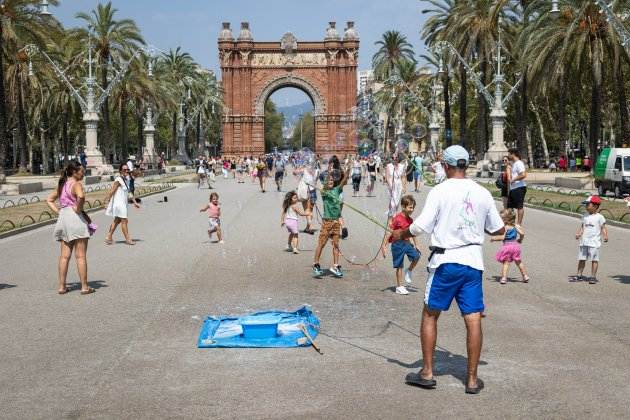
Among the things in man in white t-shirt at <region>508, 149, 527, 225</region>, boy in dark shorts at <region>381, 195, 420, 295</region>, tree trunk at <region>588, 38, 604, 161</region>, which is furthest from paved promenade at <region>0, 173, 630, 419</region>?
tree trunk at <region>588, 38, 604, 161</region>

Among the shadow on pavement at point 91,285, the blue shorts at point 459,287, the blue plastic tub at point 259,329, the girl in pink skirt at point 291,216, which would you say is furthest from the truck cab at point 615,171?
the blue shorts at point 459,287

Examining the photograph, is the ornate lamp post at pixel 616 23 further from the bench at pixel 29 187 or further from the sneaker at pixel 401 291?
the bench at pixel 29 187

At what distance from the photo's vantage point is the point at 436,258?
243 inches

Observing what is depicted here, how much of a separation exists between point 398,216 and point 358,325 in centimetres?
228

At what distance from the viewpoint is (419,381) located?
20.2 ft

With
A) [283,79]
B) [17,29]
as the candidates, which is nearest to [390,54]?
[283,79]

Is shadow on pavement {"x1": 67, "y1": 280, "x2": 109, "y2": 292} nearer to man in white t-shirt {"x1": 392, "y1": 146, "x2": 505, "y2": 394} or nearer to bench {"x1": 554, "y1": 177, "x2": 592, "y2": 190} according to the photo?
man in white t-shirt {"x1": 392, "y1": 146, "x2": 505, "y2": 394}

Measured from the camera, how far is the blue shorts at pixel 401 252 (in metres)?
10.5

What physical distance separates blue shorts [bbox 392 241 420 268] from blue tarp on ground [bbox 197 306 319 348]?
84.3 inches

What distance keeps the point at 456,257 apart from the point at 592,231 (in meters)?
5.94

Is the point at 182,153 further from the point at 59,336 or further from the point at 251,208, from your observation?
the point at 59,336

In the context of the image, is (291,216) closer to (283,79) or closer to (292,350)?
(292,350)

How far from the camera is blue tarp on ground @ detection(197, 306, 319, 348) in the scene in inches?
298

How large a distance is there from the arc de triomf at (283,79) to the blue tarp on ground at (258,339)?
8811 centimetres
